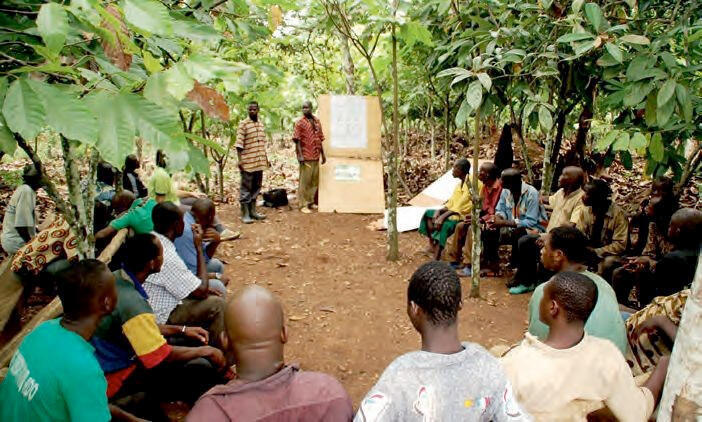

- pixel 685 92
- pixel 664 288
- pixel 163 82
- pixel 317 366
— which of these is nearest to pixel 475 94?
pixel 685 92

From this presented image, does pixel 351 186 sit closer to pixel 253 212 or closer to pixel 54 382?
pixel 253 212

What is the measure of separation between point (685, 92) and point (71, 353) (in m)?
3.45

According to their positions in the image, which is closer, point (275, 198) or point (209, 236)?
point (209, 236)

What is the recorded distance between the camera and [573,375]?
1.77m

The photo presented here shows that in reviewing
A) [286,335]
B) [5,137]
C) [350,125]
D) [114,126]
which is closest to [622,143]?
[286,335]

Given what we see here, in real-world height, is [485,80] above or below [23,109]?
above

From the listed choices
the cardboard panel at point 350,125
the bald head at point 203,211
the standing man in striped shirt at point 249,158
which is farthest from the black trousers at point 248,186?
the bald head at point 203,211

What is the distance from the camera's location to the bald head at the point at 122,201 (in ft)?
14.8

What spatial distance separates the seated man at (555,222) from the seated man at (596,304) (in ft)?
7.46

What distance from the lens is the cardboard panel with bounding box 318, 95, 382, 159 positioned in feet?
27.8

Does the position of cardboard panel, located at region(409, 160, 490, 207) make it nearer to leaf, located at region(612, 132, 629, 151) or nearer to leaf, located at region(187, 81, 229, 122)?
leaf, located at region(612, 132, 629, 151)

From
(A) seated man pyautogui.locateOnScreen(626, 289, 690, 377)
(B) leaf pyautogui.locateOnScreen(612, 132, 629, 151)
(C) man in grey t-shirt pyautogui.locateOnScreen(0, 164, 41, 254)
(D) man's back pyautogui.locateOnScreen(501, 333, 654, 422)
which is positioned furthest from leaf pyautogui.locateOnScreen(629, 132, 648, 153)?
(C) man in grey t-shirt pyautogui.locateOnScreen(0, 164, 41, 254)

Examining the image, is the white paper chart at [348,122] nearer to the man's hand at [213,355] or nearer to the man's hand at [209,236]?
the man's hand at [209,236]

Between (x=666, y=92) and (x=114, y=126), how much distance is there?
3040 mm
